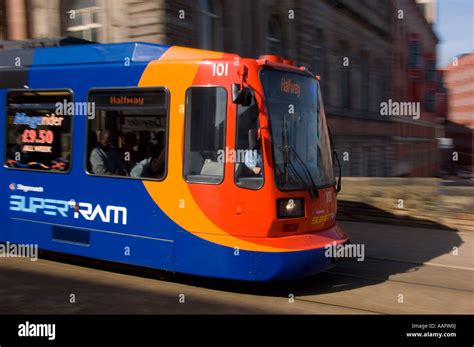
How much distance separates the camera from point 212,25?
57.5 ft

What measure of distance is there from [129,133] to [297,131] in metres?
2.01

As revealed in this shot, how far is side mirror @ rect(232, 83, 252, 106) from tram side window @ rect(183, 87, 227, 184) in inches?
7.8

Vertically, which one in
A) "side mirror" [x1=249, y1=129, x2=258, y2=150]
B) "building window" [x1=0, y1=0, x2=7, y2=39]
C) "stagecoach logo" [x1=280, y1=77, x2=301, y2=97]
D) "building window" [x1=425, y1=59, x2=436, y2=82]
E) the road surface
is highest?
"building window" [x1=425, y1=59, x2=436, y2=82]

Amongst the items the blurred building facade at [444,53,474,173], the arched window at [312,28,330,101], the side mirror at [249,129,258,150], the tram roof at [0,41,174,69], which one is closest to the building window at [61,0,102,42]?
the tram roof at [0,41,174,69]

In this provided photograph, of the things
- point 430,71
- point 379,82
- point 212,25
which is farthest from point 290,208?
point 430,71

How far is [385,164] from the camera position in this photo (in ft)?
122

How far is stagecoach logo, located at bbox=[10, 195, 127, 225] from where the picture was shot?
6809 millimetres

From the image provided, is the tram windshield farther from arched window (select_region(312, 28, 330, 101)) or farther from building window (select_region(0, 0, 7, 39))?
arched window (select_region(312, 28, 330, 101))

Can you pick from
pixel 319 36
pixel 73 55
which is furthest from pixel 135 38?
pixel 319 36

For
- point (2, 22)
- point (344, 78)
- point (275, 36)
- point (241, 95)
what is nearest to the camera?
point (241, 95)

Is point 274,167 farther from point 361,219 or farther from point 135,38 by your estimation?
point 135,38

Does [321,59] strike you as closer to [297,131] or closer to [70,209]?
[297,131]

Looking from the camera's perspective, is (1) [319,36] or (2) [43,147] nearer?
(2) [43,147]

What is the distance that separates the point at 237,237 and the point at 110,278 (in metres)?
1.89
